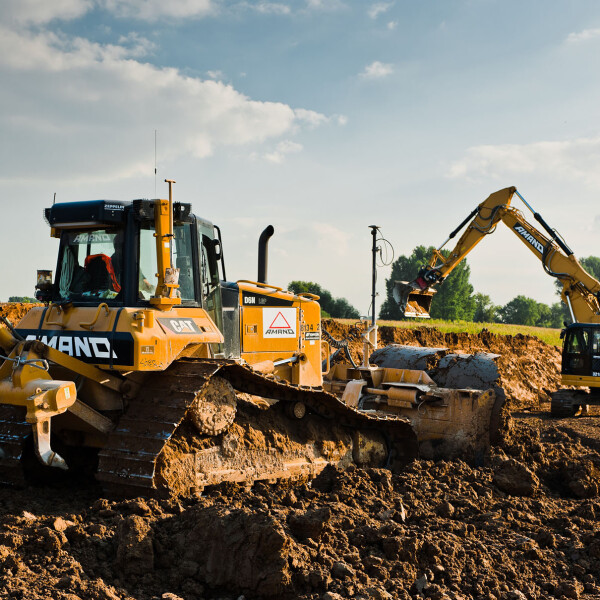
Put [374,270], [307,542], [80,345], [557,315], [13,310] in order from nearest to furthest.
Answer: [307,542]
[80,345]
[374,270]
[13,310]
[557,315]

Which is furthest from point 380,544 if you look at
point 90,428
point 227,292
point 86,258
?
point 86,258

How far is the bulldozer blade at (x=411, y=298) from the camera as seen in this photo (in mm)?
14672

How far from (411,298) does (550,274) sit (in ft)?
11.3

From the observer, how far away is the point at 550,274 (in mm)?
15641

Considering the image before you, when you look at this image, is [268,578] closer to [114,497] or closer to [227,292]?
[114,497]

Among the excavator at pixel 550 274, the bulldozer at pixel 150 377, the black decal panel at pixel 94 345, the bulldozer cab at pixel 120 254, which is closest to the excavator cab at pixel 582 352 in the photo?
the excavator at pixel 550 274

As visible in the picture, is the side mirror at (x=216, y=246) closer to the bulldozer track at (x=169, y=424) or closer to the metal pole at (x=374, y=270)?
the bulldozer track at (x=169, y=424)

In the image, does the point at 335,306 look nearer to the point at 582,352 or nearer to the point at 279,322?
the point at 582,352

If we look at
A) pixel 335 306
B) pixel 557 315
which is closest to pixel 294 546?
pixel 335 306

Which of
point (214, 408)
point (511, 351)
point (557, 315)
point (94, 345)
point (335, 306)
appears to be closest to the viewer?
point (94, 345)

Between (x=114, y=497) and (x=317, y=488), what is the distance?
2.21m

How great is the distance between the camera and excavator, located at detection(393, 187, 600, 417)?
15023 millimetres

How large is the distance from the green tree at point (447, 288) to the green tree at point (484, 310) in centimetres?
178

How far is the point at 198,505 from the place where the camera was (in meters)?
5.25
